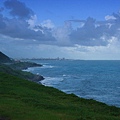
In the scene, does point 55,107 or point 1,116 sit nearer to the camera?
point 1,116

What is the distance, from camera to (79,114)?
26531mm

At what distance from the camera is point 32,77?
100625 mm

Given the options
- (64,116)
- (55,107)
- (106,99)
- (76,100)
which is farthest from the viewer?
(106,99)

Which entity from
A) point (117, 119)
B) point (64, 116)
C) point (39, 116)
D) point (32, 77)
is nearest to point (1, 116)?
point (39, 116)

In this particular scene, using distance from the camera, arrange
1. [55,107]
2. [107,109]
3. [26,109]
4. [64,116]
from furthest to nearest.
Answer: [107,109] → [55,107] → [26,109] → [64,116]

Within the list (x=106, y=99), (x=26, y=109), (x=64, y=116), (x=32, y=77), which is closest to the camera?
(x=64, y=116)

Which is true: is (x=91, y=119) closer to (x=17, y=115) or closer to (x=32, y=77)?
(x=17, y=115)

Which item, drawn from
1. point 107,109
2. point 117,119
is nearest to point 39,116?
point 117,119

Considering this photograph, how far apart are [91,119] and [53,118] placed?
3.59 meters

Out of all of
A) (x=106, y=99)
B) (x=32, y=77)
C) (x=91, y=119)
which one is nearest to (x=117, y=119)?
(x=91, y=119)

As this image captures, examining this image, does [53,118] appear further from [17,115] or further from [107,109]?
[107,109]

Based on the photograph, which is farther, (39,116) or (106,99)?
(106,99)

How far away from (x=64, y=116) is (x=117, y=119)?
5160mm

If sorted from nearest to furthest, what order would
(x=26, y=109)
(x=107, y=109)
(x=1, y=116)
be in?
(x=1, y=116), (x=26, y=109), (x=107, y=109)
